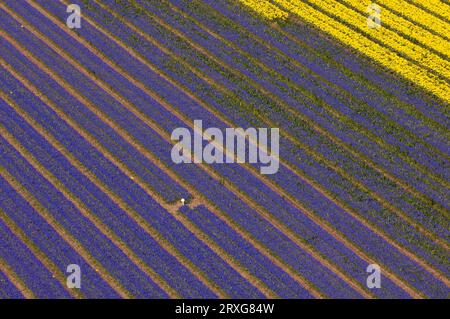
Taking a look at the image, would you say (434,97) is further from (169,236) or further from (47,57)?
(47,57)

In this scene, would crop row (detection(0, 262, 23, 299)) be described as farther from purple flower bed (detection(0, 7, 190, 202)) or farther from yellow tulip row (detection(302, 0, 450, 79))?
yellow tulip row (detection(302, 0, 450, 79))

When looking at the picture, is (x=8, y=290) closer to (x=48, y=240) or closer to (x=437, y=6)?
(x=48, y=240)

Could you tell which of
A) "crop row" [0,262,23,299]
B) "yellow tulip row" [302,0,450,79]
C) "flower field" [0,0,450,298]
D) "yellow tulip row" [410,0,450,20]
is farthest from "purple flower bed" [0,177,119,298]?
"yellow tulip row" [410,0,450,20]

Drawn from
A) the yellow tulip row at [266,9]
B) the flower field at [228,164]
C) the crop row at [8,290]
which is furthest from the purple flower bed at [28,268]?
the yellow tulip row at [266,9]

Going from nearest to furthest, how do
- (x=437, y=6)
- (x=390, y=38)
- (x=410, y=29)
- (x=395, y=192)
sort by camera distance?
(x=395, y=192) < (x=390, y=38) < (x=410, y=29) < (x=437, y=6)

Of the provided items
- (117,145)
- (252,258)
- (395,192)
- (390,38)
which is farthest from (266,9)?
(252,258)
